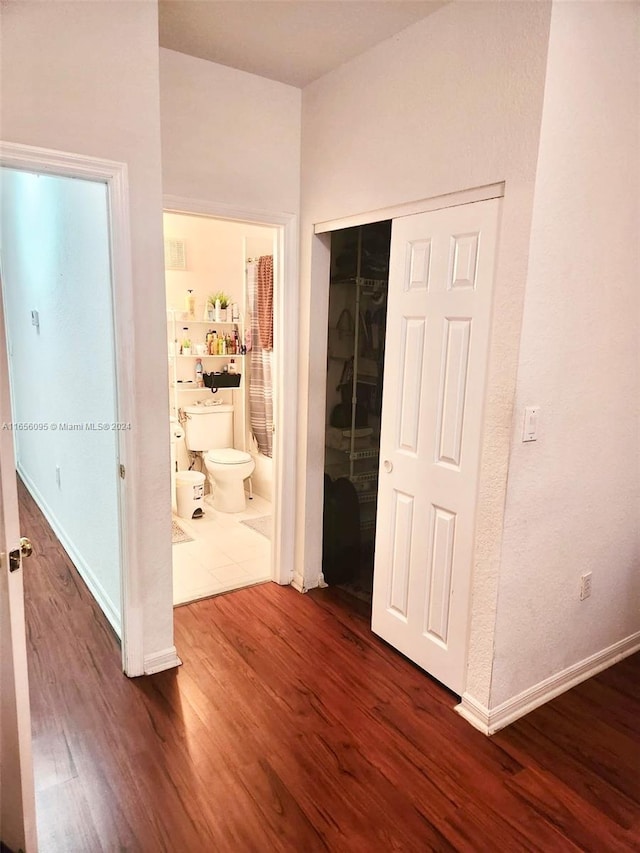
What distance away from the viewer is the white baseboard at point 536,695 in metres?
2.06

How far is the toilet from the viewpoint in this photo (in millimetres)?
4270

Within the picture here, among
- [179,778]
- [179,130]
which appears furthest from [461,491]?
[179,130]

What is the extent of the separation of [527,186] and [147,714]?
2.35m


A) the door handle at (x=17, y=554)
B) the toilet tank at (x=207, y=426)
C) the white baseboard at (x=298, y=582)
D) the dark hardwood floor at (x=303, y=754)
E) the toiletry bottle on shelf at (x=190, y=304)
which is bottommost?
the dark hardwood floor at (x=303, y=754)

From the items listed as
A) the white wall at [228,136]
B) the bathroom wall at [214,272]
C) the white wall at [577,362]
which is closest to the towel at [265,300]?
the bathroom wall at [214,272]

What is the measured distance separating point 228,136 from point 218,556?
246 cm

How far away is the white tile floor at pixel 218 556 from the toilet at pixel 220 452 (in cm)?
14

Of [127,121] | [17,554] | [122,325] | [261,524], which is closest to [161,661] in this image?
[17,554]

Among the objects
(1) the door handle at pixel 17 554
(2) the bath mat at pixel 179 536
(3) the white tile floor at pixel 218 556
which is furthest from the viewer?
(2) the bath mat at pixel 179 536

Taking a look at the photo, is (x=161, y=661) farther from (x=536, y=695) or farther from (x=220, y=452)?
(x=220, y=452)

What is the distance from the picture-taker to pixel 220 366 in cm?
476

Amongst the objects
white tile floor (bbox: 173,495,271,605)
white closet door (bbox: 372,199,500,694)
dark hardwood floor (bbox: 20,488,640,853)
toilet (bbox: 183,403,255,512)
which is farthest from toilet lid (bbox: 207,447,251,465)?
white closet door (bbox: 372,199,500,694)

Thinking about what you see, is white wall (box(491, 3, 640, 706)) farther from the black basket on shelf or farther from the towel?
the black basket on shelf

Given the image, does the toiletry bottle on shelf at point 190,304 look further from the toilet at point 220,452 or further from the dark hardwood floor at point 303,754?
the dark hardwood floor at point 303,754
